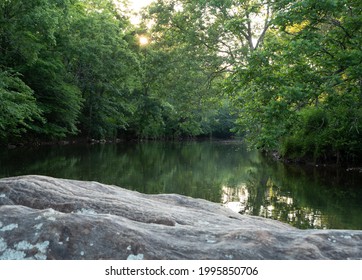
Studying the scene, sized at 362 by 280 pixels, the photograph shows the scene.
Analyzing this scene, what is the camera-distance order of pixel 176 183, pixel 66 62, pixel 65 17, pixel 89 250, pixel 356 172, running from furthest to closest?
1. pixel 66 62
2. pixel 65 17
3. pixel 356 172
4. pixel 176 183
5. pixel 89 250

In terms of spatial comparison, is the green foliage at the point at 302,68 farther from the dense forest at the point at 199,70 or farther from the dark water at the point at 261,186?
the dark water at the point at 261,186

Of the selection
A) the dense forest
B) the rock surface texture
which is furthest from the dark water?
the rock surface texture

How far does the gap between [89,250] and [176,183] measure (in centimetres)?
1347

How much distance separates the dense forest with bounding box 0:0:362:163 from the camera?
1263cm

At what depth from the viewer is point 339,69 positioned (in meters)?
12.8

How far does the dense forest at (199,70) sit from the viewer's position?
497 inches

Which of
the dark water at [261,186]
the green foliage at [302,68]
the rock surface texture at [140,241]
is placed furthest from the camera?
the green foliage at [302,68]

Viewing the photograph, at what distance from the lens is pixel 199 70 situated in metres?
28.3

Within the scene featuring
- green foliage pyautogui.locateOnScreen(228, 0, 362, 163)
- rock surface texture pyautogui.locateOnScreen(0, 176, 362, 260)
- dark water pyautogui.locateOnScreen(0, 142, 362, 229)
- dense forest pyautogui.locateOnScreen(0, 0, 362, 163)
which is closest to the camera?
rock surface texture pyautogui.locateOnScreen(0, 176, 362, 260)

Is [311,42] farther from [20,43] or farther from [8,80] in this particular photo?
[20,43]

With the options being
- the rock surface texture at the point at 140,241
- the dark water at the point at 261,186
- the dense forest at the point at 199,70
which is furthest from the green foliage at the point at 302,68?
the rock surface texture at the point at 140,241

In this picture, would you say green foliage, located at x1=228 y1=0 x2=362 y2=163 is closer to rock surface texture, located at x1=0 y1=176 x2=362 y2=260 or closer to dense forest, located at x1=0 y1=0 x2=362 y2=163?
dense forest, located at x1=0 y1=0 x2=362 y2=163

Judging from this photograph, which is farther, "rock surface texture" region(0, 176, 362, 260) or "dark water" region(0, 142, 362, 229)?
"dark water" region(0, 142, 362, 229)

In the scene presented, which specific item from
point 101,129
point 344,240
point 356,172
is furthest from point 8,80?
point 101,129
